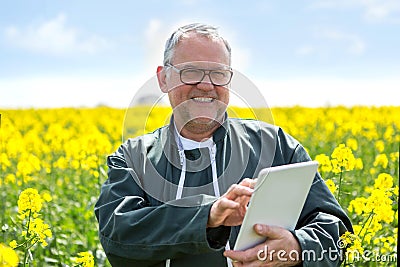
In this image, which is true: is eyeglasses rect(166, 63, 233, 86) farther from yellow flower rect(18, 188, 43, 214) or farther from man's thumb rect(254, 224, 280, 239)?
yellow flower rect(18, 188, 43, 214)

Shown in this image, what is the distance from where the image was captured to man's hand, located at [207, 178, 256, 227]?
5.99ft

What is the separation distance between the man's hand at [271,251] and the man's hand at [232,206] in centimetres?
8

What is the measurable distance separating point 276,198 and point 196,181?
41cm

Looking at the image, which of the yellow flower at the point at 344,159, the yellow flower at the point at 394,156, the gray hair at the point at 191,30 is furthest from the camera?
the yellow flower at the point at 394,156

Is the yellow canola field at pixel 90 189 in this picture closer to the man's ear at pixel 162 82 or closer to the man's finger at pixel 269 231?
the man's ear at pixel 162 82

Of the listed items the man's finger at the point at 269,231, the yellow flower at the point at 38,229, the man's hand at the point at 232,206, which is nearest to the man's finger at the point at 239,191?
the man's hand at the point at 232,206

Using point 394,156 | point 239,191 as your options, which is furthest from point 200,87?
point 394,156

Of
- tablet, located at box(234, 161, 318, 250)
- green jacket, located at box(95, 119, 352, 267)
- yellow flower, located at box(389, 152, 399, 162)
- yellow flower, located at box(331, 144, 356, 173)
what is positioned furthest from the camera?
yellow flower, located at box(389, 152, 399, 162)

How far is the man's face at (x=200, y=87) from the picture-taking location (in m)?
2.12

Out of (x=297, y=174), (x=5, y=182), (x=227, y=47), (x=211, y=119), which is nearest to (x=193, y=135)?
(x=211, y=119)

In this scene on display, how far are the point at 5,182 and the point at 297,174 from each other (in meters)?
3.26

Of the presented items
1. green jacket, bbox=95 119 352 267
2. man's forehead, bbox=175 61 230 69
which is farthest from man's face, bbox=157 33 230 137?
green jacket, bbox=95 119 352 267

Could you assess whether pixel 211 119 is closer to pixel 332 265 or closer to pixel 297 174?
pixel 297 174

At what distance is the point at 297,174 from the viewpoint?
1.87 m
